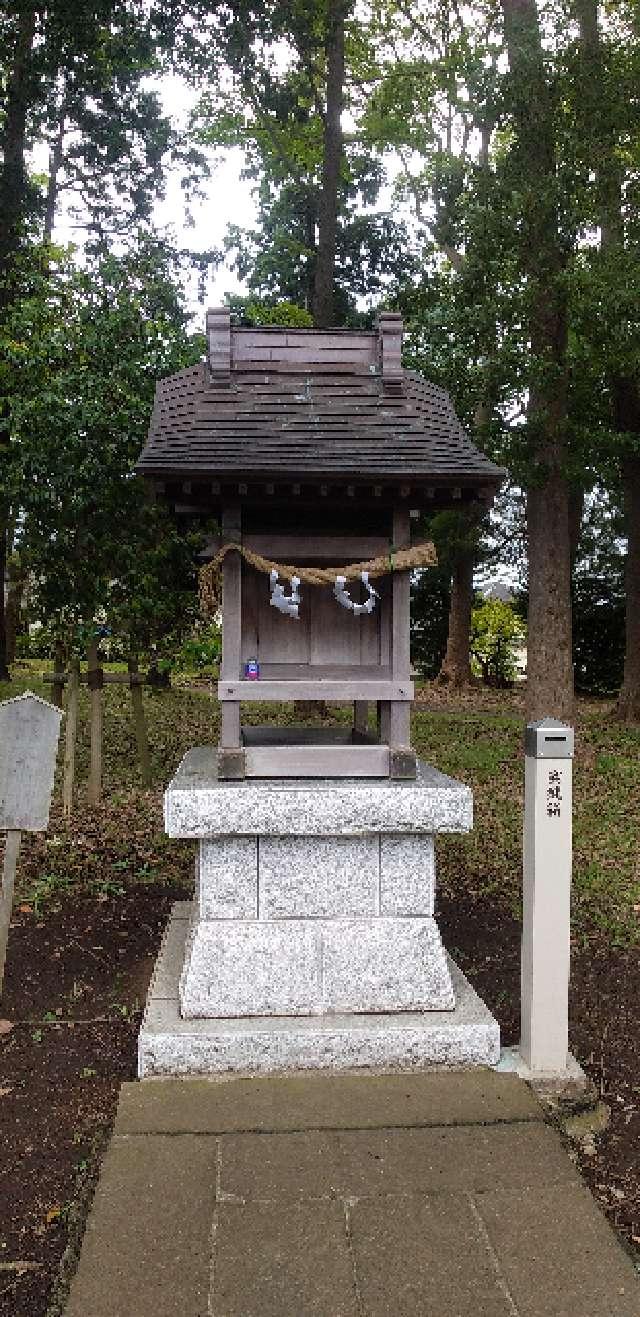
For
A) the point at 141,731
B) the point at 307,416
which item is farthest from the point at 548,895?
the point at 141,731

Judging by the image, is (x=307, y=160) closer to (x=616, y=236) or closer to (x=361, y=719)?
(x=616, y=236)

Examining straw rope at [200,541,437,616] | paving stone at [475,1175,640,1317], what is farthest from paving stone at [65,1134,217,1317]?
straw rope at [200,541,437,616]

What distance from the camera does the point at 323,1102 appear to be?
4141 millimetres

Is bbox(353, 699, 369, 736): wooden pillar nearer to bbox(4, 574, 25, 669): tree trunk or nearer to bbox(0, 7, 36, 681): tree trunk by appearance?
bbox(0, 7, 36, 681): tree trunk

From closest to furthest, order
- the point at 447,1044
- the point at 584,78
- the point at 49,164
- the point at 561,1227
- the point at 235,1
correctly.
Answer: the point at 561,1227 → the point at 447,1044 → the point at 584,78 → the point at 235,1 → the point at 49,164

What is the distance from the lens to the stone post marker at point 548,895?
4332mm

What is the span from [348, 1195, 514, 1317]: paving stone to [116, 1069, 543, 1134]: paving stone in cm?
58

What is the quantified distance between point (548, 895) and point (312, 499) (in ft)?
6.88

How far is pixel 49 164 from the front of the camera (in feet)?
61.6

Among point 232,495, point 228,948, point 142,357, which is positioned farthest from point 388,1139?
point 142,357

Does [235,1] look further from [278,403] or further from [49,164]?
[278,403]

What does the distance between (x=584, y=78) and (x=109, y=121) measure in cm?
902

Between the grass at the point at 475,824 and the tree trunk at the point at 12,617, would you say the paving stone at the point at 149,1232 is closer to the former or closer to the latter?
Answer: the grass at the point at 475,824

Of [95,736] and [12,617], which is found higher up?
[12,617]
